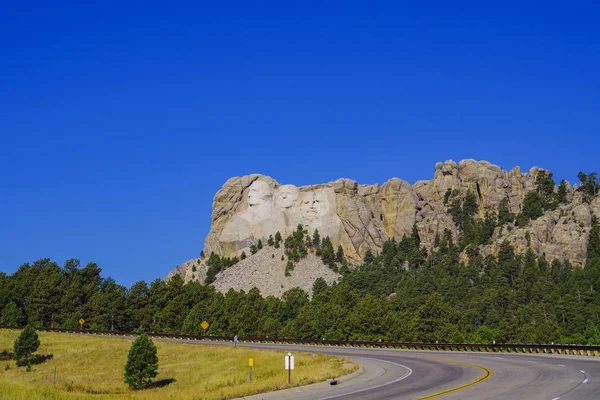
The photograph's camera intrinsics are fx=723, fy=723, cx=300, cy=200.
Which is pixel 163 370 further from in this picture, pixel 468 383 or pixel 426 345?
pixel 468 383

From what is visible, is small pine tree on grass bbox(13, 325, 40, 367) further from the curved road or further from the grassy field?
the curved road

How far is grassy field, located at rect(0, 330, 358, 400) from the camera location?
111 ft

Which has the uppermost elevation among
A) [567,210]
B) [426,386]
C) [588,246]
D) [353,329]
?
[567,210]

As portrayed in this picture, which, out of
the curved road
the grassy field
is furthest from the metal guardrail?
the grassy field

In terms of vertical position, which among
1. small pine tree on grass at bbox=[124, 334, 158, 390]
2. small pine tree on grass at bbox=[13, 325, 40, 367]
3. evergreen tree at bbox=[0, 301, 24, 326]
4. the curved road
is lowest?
the curved road

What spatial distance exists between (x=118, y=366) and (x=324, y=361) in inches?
1355

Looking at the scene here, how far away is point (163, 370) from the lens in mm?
67750

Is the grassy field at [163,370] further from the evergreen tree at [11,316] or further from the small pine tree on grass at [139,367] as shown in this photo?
the evergreen tree at [11,316]

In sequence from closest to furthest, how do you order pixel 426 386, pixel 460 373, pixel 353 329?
pixel 426 386 < pixel 460 373 < pixel 353 329

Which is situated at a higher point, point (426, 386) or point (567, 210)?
point (567, 210)

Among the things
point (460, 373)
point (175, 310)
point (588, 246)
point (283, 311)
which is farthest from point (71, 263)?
point (460, 373)

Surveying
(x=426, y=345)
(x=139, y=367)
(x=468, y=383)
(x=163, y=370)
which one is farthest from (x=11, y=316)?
(x=468, y=383)

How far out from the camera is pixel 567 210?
194750mm

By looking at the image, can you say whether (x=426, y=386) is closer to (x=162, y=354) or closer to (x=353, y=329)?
(x=162, y=354)
